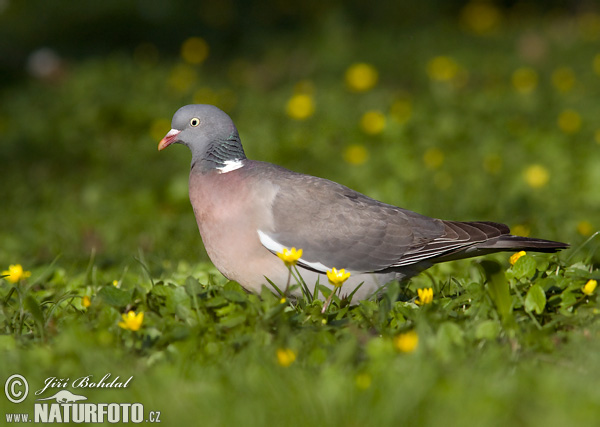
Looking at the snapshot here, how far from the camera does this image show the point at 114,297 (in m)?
3.38

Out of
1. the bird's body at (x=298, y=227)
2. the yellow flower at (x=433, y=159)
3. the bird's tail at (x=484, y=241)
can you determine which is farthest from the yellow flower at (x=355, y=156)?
the bird's tail at (x=484, y=241)

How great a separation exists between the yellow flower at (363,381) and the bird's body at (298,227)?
38.5 inches

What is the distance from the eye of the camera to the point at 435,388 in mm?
2541

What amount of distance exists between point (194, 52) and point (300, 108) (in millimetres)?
2602

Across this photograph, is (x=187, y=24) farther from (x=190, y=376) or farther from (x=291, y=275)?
(x=190, y=376)

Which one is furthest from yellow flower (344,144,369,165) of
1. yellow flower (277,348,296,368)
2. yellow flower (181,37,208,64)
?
yellow flower (277,348,296,368)

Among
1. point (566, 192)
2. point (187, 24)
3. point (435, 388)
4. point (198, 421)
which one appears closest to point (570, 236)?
point (566, 192)

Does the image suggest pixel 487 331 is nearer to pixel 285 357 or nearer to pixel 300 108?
pixel 285 357

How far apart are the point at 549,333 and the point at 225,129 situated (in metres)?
1.80

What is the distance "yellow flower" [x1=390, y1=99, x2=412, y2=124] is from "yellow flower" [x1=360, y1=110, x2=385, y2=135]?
0.47ft

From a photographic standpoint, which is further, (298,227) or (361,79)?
(361,79)

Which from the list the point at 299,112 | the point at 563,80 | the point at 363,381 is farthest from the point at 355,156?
the point at 363,381

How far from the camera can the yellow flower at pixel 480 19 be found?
34.7ft

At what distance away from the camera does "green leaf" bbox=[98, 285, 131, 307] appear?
336 cm
